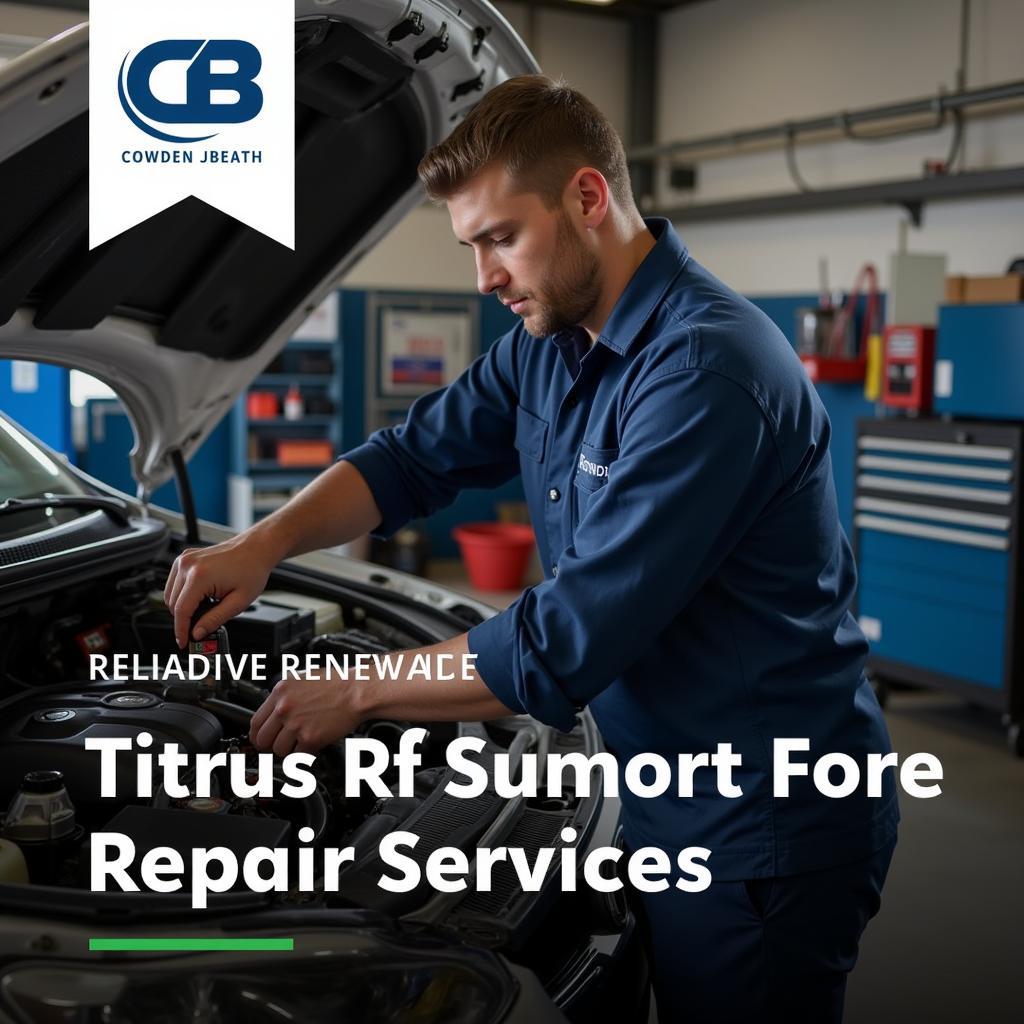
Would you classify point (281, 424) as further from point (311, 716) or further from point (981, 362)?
point (311, 716)

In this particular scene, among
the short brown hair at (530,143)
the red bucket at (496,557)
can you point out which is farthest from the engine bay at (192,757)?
the red bucket at (496,557)

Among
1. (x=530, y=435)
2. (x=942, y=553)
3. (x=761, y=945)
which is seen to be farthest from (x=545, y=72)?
(x=761, y=945)

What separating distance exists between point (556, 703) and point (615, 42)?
266 inches

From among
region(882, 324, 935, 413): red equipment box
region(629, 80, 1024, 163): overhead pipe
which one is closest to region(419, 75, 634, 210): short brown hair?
region(882, 324, 935, 413): red equipment box

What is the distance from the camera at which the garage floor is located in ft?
7.93

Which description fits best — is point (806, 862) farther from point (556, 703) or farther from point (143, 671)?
point (143, 671)

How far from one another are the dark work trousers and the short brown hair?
31.8 inches

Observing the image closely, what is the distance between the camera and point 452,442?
5.86 ft

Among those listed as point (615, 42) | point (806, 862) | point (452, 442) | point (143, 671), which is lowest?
point (806, 862)

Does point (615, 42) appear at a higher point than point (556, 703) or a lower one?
higher

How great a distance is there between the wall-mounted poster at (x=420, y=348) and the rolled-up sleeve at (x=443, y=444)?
5076 mm

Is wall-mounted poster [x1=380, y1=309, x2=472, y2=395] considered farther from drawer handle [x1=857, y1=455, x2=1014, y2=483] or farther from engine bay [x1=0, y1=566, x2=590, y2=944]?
engine bay [x1=0, y1=566, x2=590, y2=944]

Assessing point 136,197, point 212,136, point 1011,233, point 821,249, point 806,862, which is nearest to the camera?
point 806,862

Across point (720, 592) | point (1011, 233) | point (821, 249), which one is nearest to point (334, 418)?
point (821, 249)
